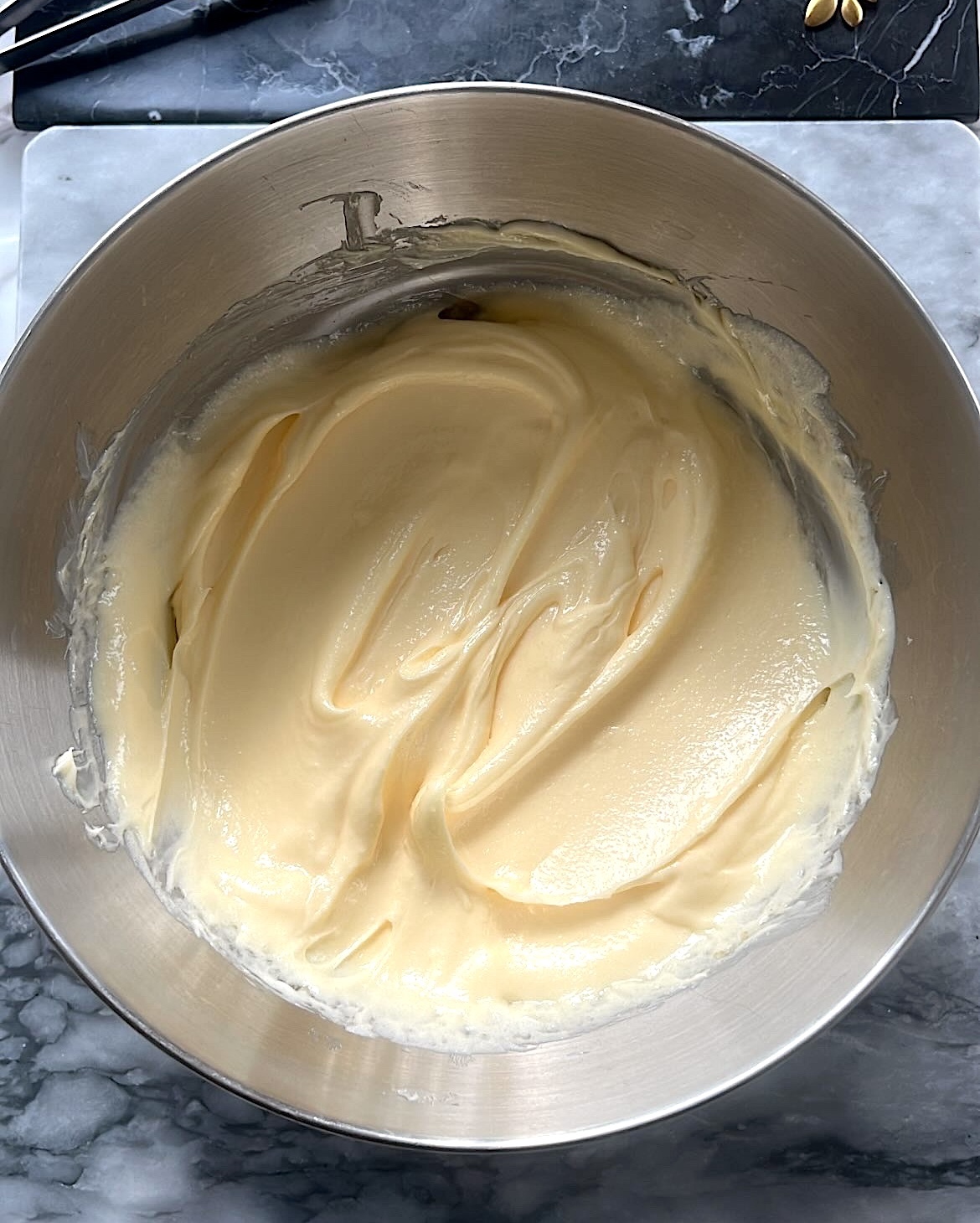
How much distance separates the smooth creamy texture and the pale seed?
521 millimetres

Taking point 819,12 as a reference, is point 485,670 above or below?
below

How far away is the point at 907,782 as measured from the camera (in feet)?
4.27

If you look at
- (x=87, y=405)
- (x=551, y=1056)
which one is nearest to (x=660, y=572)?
(x=551, y=1056)

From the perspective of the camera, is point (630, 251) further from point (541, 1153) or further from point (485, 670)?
point (541, 1153)

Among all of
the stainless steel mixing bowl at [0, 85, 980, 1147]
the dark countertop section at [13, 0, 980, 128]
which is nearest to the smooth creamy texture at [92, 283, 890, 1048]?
the stainless steel mixing bowl at [0, 85, 980, 1147]

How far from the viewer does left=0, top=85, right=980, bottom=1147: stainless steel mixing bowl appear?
118 centimetres

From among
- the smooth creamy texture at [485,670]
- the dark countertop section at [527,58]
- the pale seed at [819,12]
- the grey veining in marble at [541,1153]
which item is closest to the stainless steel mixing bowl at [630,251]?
the smooth creamy texture at [485,670]

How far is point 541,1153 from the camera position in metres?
1.49

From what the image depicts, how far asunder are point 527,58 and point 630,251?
473mm

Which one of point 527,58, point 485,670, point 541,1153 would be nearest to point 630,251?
point 527,58

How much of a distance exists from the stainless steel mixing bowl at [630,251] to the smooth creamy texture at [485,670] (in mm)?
84

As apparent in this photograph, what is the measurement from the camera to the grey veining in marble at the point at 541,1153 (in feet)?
4.91

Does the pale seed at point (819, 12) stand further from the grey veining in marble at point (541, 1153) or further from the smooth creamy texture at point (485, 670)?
the smooth creamy texture at point (485, 670)

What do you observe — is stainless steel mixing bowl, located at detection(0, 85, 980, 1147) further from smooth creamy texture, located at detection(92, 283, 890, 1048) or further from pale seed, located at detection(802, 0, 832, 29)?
pale seed, located at detection(802, 0, 832, 29)
